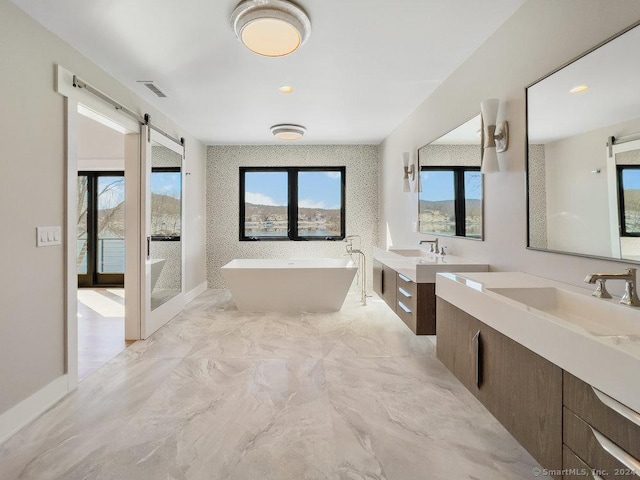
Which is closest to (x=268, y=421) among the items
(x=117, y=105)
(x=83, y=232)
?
(x=117, y=105)

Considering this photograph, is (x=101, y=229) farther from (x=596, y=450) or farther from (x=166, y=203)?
(x=596, y=450)

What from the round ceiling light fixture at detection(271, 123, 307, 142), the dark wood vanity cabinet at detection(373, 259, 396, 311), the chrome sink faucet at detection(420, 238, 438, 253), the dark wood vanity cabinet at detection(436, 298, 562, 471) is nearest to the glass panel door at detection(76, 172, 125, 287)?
the round ceiling light fixture at detection(271, 123, 307, 142)

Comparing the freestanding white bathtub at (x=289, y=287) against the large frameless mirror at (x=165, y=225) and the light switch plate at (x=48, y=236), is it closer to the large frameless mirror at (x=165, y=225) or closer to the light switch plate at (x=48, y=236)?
the large frameless mirror at (x=165, y=225)

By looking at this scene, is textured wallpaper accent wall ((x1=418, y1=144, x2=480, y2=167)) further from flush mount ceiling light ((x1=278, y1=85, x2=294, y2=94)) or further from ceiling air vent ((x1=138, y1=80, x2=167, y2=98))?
ceiling air vent ((x1=138, y1=80, x2=167, y2=98))

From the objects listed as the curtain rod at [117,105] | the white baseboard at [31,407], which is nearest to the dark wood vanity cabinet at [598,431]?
the white baseboard at [31,407]

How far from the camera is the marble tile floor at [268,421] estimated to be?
1644 millimetres

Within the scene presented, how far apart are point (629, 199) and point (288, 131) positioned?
151 inches

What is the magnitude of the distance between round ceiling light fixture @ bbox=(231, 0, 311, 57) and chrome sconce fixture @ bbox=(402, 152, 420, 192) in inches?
80.9

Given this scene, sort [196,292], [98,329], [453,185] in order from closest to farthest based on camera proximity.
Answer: [453,185] < [98,329] < [196,292]

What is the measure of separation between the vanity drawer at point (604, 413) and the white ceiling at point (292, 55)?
84.6 inches

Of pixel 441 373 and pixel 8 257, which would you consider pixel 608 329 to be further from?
pixel 8 257

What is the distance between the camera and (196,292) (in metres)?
5.25

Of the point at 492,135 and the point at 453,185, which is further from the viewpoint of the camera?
the point at 453,185

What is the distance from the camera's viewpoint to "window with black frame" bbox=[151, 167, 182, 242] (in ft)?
12.2
